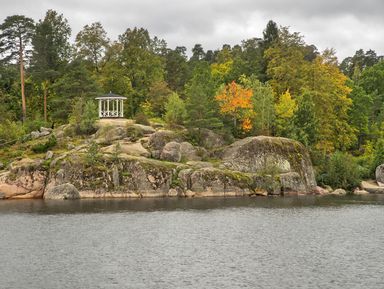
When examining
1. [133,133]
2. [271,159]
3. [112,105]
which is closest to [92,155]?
[133,133]

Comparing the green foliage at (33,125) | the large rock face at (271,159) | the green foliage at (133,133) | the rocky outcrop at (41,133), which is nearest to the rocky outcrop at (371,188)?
the large rock face at (271,159)

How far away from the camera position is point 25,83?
97.7m

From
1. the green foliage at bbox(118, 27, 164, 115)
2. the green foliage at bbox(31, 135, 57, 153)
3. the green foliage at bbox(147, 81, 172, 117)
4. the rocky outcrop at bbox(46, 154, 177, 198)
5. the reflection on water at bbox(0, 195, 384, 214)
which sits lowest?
the reflection on water at bbox(0, 195, 384, 214)

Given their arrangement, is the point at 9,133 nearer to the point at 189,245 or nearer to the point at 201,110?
the point at 201,110

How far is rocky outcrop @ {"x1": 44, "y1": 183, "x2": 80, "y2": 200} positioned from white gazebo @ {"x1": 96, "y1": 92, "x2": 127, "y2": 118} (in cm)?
2147

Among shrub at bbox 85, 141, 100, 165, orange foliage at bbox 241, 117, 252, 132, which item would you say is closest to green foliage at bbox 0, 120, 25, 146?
shrub at bbox 85, 141, 100, 165

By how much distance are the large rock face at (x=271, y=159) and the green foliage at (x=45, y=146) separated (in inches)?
1024

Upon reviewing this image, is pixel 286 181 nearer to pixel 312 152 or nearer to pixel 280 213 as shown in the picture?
pixel 312 152

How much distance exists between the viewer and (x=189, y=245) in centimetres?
4269

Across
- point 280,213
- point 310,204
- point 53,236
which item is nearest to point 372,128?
point 310,204

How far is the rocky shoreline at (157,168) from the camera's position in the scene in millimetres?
71438

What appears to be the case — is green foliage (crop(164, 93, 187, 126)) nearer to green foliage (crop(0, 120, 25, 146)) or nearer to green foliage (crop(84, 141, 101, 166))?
green foliage (crop(84, 141, 101, 166))

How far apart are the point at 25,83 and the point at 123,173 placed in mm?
36467

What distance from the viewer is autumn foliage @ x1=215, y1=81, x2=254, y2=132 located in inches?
3415
